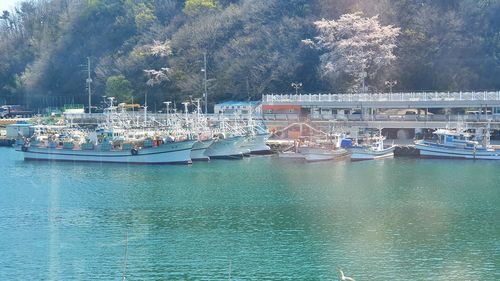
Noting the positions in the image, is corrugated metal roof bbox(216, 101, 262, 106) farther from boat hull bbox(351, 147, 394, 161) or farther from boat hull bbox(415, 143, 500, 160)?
boat hull bbox(415, 143, 500, 160)

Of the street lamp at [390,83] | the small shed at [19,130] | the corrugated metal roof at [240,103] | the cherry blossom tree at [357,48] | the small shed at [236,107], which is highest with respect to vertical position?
the cherry blossom tree at [357,48]

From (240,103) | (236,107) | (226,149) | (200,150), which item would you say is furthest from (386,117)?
(200,150)

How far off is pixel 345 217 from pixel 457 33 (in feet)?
138

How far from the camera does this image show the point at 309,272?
2438 cm

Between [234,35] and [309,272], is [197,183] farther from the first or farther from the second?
[234,35]

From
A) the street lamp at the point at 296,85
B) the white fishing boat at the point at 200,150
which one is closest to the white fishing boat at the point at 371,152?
the white fishing boat at the point at 200,150

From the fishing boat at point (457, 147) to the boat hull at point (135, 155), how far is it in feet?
49.8

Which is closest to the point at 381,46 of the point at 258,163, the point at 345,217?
the point at 258,163

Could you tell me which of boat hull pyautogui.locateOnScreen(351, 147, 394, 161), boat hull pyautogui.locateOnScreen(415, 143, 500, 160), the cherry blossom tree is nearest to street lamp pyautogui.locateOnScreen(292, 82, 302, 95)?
the cherry blossom tree

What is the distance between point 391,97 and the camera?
203 feet

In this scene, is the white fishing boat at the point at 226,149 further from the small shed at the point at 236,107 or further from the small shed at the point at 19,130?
A: the small shed at the point at 19,130

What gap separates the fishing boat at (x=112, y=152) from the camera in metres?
51.2

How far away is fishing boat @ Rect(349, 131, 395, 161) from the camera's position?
52125 mm

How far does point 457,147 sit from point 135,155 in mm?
20403
